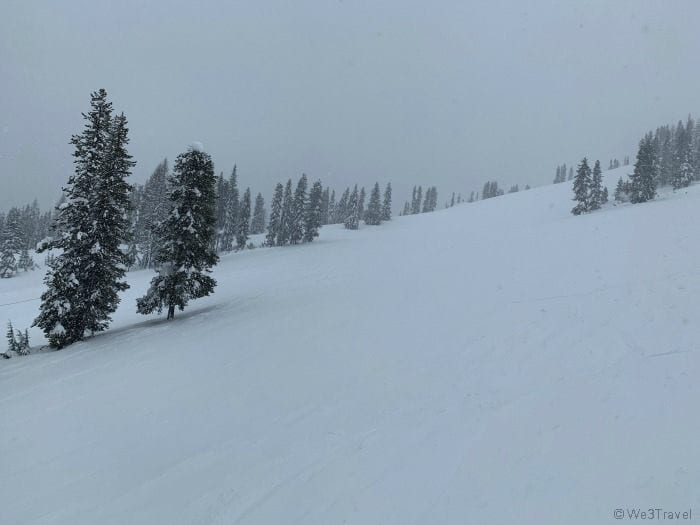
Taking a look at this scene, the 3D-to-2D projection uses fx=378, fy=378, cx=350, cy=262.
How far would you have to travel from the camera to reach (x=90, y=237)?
20.1 m

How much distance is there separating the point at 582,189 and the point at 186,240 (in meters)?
54.7

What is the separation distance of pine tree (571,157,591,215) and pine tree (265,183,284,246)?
163ft

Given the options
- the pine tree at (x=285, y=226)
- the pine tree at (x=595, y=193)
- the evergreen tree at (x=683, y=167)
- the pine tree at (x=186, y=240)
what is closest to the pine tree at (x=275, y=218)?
the pine tree at (x=285, y=226)

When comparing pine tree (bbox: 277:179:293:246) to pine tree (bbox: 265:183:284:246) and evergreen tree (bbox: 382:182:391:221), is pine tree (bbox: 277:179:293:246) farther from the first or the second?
evergreen tree (bbox: 382:182:391:221)

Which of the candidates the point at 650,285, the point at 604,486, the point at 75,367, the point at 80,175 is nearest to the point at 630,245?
the point at 650,285

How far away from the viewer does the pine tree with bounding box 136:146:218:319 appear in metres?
22.0

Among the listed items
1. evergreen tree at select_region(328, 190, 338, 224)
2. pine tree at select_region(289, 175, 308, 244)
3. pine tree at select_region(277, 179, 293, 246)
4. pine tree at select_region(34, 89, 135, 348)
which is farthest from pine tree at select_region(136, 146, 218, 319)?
evergreen tree at select_region(328, 190, 338, 224)

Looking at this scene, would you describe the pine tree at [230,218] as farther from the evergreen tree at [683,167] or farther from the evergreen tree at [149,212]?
the evergreen tree at [683,167]

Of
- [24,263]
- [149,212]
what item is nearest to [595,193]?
[149,212]

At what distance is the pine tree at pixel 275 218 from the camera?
73812 mm

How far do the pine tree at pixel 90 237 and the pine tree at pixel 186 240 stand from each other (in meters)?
2.06

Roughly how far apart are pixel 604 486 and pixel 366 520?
384 cm

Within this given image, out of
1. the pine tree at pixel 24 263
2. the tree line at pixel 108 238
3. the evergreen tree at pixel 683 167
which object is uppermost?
the evergreen tree at pixel 683 167

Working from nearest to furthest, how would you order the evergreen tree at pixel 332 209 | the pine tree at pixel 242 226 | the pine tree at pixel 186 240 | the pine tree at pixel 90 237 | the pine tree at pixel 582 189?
the pine tree at pixel 90 237, the pine tree at pixel 186 240, the pine tree at pixel 582 189, the pine tree at pixel 242 226, the evergreen tree at pixel 332 209
